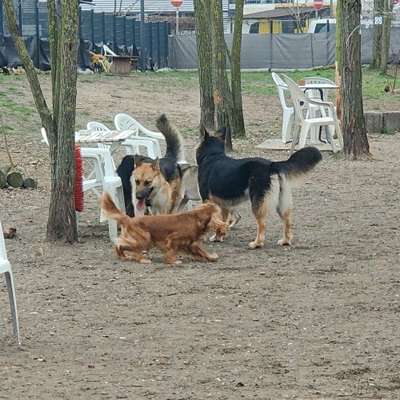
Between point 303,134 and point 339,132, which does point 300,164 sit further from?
point 339,132

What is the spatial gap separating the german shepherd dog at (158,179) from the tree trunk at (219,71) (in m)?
5.77

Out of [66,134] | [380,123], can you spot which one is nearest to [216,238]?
[66,134]

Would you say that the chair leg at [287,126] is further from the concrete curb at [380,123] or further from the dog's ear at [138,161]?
the dog's ear at [138,161]

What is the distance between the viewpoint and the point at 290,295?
23.3 feet

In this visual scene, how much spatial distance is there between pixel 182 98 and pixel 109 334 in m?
19.9

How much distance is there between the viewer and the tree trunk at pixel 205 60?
52.1ft

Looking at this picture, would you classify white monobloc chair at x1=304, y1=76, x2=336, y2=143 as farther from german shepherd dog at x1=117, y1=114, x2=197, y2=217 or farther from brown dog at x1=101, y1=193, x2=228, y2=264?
brown dog at x1=101, y1=193, x2=228, y2=264

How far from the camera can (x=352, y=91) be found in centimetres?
1487

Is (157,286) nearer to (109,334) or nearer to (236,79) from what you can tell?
(109,334)

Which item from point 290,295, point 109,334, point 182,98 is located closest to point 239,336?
point 109,334

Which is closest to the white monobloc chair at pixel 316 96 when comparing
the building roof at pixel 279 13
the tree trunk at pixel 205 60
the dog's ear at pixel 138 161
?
the tree trunk at pixel 205 60

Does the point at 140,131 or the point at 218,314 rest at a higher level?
the point at 140,131

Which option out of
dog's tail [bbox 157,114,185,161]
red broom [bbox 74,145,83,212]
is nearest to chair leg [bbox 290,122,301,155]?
dog's tail [bbox 157,114,185,161]

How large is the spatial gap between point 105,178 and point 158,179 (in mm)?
531
